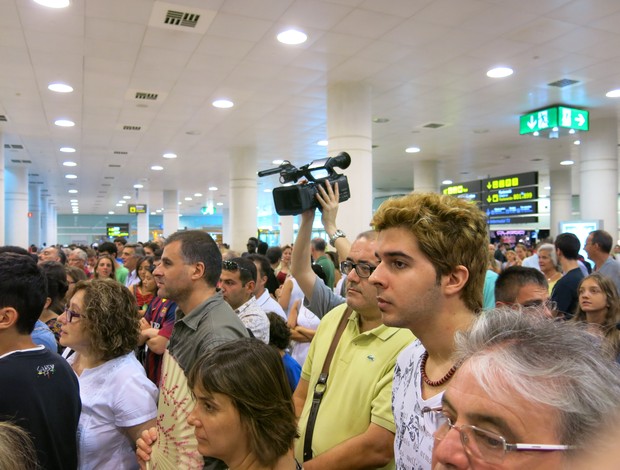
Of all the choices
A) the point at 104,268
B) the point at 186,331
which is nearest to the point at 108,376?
the point at 186,331

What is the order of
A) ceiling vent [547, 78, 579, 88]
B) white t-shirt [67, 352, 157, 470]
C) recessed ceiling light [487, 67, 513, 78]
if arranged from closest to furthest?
white t-shirt [67, 352, 157, 470]
recessed ceiling light [487, 67, 513, 78]
ceiling vent [547, 78, 579, 88]

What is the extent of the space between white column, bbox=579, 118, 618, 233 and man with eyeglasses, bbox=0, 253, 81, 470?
417 inches

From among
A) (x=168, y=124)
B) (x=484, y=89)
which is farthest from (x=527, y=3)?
(x=168, y=124)

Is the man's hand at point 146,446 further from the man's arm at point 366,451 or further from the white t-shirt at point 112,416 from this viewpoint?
the man's arm at point 366,451

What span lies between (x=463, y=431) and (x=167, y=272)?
197cm

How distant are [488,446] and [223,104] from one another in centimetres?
890

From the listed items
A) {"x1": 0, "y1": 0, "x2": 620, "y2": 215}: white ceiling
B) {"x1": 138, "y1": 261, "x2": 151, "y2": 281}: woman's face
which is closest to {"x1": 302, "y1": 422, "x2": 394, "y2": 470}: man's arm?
A: {"x1": 138, "y1": 261, "x2": 151, "y2": 281}: woman's face

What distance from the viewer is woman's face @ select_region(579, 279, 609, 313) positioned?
12.3 feet

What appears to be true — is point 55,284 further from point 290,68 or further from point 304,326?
point 290,68

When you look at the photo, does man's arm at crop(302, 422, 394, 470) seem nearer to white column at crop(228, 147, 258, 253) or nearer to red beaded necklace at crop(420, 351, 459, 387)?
red beaded necklace at crop(420, 351, 459, 387)

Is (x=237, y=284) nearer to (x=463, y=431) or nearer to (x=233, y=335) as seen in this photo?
(x=233, y=335)

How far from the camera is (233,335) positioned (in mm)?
2215

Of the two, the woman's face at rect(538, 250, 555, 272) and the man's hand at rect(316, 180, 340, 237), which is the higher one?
the man's hand at rect(316, 180, 340, 237)

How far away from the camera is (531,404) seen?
84 centimetres
